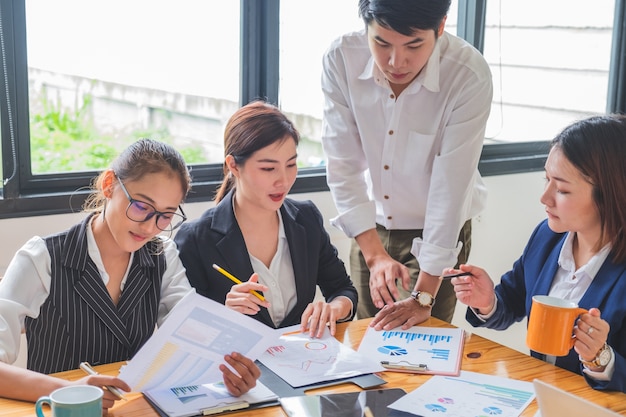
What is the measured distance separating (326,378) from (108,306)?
53 cm

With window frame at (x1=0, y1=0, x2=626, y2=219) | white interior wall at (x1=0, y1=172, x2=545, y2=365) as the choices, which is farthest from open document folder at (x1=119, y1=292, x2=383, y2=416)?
white interior wall at (x1=0, y1=172, x2=545, y2=365)

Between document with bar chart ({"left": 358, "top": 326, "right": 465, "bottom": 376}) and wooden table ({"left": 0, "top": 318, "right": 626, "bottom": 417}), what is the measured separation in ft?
0.07

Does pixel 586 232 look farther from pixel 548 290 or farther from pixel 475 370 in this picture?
pixel 475 370

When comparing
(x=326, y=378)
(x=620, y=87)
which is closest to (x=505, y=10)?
(x=620, y=87)

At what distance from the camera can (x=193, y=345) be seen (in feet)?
4.55

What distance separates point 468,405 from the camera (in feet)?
4.63

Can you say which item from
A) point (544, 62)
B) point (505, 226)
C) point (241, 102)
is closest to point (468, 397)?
point (241, 102)

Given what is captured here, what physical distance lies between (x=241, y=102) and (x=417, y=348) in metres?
1.46

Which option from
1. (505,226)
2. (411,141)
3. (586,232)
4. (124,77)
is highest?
(124,77)

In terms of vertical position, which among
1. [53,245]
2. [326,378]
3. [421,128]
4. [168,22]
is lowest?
[326,378]

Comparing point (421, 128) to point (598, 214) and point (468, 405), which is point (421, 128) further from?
point (468, 405)

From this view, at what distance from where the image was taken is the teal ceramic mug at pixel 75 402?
1.14 meters

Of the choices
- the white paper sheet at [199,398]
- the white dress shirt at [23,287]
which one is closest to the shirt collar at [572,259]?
the white paper sheet at [199,398]

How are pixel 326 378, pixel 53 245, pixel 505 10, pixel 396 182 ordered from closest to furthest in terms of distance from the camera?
pixel 326 378 < pixel 53 245 < pixel 396 182 < pixel 505 10
